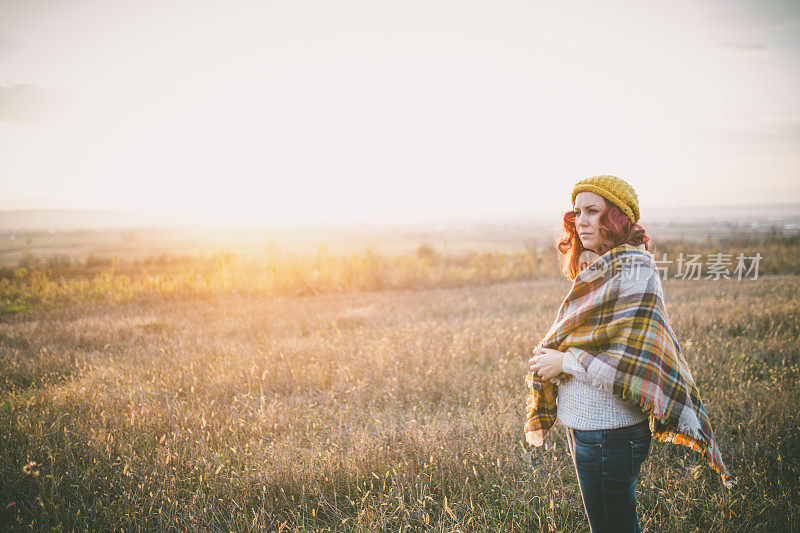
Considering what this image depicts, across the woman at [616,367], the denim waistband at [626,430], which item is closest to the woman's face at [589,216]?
the woman at [616,367]

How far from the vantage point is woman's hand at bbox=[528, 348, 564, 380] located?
78.4 inches

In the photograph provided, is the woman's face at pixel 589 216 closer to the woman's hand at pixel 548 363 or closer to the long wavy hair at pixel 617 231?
the long wavy hair at pixel 617 231

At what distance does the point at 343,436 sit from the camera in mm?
3941

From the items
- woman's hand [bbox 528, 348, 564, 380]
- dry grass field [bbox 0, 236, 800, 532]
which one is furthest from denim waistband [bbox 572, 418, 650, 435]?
dry grass field [bbox 0, 236, 800, 532]

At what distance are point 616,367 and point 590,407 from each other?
0.83 feet

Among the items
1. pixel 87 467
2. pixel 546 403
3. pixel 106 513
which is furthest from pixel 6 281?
pixel 546 403

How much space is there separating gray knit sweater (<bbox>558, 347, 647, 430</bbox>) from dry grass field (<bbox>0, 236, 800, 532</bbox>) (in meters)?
1.26

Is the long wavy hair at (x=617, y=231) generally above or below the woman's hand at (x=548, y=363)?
above

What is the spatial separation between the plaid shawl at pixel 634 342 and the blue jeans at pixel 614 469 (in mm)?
173

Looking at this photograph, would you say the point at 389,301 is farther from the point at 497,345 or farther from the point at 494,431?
the point at 494,431

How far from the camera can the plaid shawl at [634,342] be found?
1.81 m

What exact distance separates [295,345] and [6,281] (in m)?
12.4

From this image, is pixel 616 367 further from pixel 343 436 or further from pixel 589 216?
pixel 343 436

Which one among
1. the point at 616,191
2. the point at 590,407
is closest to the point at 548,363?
the point at 590,407
